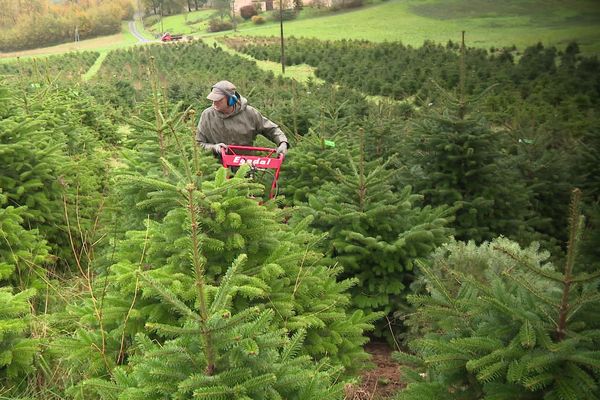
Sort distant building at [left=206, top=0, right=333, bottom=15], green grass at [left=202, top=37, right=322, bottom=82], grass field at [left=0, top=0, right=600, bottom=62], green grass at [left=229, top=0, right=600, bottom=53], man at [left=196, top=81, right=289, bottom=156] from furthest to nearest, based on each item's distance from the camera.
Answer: distant building at [left=206, top=0, right=333, bottom=15]
green grass at [left=202, top=37, right=322, bottom=82]
grass field at [left=0, top=0, right=600, bottom=62]
green grass at [left=229, top=0, right=600, bottom=53]
man at [left=196, top=81, right=289, bottom=156]

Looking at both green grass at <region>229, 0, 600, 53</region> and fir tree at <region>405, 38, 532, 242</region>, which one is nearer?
fir tree at <region>405, 38, 532, 242</region>

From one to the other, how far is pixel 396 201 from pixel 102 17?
56.9 meters

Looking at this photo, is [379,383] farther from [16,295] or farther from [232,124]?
[232,124]

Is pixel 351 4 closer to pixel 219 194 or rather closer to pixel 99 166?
pixel 99 166

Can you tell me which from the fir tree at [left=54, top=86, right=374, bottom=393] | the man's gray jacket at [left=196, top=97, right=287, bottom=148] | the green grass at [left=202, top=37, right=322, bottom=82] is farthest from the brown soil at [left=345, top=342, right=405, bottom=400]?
the green grass at [left=202, top=37, right=322, bottom=82]

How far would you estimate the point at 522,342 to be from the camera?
2.16 meters

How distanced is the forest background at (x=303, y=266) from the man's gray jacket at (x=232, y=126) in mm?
370

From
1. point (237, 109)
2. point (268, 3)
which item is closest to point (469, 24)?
point (237, 109)

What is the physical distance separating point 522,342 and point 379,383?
7.64 ft

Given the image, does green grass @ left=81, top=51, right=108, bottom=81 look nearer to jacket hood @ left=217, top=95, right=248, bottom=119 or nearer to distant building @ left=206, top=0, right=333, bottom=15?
distant building @ left=206, top=0, right=333, bottom=15

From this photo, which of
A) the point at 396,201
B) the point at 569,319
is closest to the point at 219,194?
the point at 569,319

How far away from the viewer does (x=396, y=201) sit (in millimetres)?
5242

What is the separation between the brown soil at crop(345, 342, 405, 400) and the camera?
3.95m

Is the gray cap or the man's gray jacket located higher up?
the gray cap
